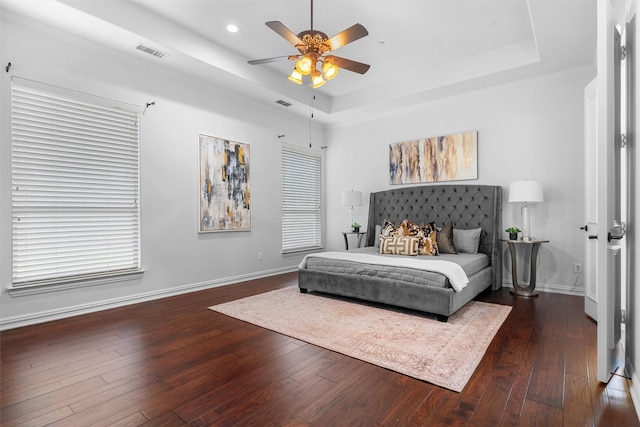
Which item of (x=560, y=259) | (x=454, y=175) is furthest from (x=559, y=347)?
(x=454, y=175)

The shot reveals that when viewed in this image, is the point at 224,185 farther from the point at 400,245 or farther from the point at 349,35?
the point at 349,35

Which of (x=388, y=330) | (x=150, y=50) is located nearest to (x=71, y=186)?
(x=150, y=50)

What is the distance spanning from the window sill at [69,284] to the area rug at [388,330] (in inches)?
45.2

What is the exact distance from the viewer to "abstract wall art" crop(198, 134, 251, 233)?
4613 mm

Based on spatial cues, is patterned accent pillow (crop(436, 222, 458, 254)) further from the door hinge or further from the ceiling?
the door hinge

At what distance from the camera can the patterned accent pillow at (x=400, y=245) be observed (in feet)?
14.0

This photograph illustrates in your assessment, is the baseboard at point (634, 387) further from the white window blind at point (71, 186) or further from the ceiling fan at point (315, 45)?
the white window blind at point (71, 186)

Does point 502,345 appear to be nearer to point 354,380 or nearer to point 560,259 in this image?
point 354,380

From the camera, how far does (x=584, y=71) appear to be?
4082mm

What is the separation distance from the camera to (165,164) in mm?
4199

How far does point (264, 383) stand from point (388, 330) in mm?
1284

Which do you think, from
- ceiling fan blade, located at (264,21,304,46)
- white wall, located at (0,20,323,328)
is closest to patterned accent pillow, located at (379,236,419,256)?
white wall, located at (0,20,323,328)

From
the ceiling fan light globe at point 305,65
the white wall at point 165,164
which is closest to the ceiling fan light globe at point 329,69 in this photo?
the ceiling fan light globe at point 305,65

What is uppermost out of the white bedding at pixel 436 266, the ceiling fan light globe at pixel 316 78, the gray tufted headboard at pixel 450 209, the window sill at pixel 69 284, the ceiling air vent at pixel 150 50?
the ceiling air vent at pixel 150 50
